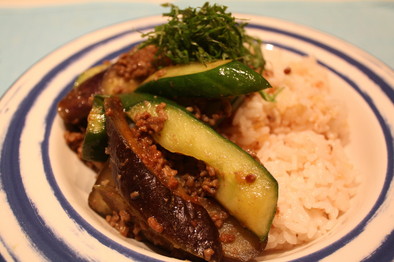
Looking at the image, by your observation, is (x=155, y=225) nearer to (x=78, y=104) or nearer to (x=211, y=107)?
(x=211, y=107)

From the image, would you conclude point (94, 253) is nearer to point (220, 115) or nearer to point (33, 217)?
point (33, 217)

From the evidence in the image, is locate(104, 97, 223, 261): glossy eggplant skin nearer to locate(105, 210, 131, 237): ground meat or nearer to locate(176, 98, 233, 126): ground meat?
locate(105, 210, 131, 237): ground meat

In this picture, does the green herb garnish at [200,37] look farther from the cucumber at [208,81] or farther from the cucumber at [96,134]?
the cucumber at [96,134]

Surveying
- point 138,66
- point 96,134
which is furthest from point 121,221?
point 138,66

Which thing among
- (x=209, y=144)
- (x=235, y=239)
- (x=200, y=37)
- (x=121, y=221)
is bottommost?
(x=235, y=239)

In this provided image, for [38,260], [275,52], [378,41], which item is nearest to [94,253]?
[38,260]
